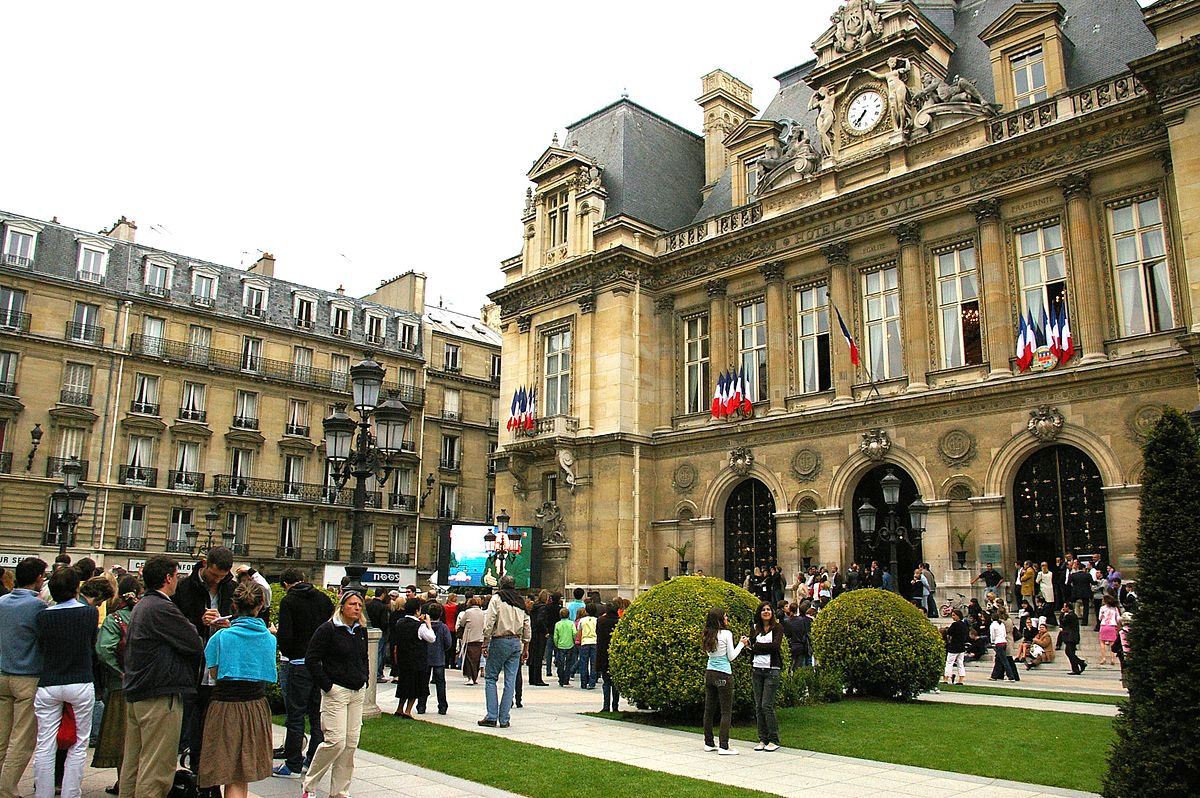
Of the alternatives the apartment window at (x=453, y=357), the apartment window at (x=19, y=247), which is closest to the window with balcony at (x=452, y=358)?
the apartment window at (x=453, y=357)

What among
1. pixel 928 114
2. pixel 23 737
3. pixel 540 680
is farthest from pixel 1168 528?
pixel 928 114

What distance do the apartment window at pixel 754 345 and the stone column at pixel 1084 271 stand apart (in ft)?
32.9

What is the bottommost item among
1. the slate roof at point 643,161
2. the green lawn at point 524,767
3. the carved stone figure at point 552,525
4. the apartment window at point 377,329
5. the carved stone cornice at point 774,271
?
the green lawn at point 524,767

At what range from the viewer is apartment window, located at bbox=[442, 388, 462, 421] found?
5609 centimetres

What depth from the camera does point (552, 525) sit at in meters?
35.1

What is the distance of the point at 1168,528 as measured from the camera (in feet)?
24.7

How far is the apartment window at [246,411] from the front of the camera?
157 feet

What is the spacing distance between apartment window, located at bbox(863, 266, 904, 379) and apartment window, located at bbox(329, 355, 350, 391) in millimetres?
31398

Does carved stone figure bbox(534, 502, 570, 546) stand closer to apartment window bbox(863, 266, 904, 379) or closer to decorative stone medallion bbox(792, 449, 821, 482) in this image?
decorative stone medallion bbox(792, 449, 821, 482)

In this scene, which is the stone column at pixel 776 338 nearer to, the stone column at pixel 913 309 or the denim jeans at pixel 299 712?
the stone column at pixel 913 309

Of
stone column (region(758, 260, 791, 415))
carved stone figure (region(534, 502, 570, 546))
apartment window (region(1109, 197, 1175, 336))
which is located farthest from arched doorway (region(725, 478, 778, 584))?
apartment window (region(1109, 197, 1175, 336))

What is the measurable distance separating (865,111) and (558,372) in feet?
47.9

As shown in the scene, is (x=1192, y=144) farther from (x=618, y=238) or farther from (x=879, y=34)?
(x=618, y=238)

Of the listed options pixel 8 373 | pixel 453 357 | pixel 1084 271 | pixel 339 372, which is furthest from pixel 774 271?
pixel 8 373
